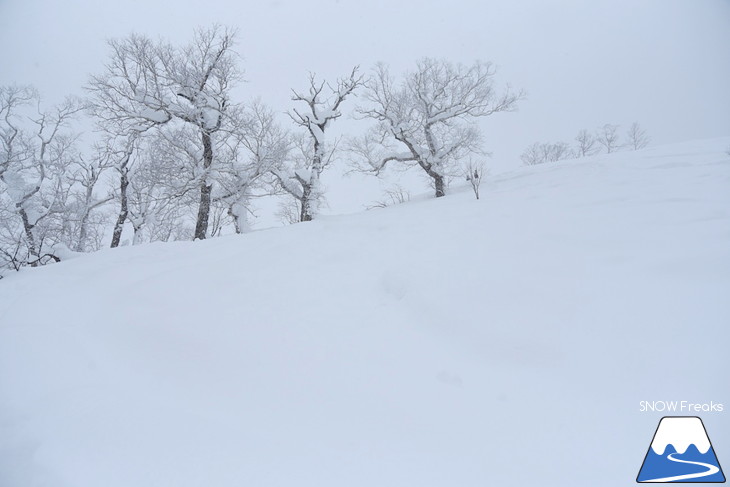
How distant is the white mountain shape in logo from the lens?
1.76 metres

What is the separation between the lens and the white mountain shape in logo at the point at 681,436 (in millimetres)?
1759

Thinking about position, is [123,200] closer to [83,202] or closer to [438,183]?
[83,202]

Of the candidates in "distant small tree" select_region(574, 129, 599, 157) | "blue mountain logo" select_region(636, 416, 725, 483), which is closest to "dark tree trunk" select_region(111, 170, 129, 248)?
"blue mountain logo" select_region(636, 416, 725, 483)

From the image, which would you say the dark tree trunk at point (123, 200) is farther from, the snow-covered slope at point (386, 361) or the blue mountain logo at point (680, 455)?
the blue mountain logo at point (680, 455)

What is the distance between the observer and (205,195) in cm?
1087

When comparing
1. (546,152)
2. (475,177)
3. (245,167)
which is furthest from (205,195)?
(546,152)

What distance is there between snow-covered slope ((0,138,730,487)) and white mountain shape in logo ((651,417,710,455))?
0.06m

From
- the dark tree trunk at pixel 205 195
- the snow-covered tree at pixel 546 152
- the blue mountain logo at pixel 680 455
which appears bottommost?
the blue mountain logo at pixel 680 455

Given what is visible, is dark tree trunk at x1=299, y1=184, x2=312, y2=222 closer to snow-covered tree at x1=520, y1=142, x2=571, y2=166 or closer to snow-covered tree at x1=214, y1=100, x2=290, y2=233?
snow-covered tree at x1=214, y1=100, x2=290, y2=233

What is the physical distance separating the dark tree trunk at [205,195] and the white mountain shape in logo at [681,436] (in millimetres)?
11756

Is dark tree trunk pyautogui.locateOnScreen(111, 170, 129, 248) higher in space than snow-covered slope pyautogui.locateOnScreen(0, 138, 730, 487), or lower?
higher

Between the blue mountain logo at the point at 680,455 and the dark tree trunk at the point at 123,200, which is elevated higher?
the dark tree trunk at the point at 123,200

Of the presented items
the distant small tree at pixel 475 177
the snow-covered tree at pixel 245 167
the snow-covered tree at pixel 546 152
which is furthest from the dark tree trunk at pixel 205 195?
the snow-covered tree at pixel 546 152

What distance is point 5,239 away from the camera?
36.7 ft
